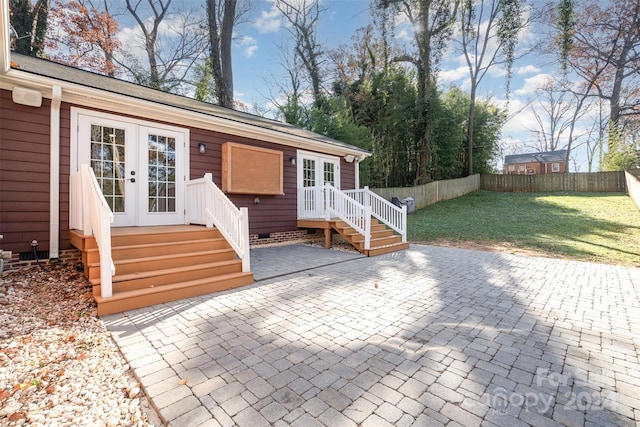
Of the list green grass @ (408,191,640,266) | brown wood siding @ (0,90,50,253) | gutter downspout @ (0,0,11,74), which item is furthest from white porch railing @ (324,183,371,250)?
gutter downspout @ (0,0,11,74)

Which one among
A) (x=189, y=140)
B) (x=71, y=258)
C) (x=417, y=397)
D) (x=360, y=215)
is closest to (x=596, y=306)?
(x=417, y=397)

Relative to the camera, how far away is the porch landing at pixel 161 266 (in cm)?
324

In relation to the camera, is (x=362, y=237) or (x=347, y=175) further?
(x=347, y=175)

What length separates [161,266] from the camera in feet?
12.3

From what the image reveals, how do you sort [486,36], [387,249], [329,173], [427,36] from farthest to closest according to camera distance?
[486,36] → [427,36] → [329,173] → [387,249]

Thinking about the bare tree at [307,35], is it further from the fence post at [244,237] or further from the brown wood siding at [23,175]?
the brown wood siding at [23,175]

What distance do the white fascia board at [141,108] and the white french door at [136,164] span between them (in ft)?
0.57

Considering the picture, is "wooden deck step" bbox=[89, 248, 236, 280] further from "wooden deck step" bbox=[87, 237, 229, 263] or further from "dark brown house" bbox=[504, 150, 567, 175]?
"dark brown house" bbox=[504, 150, 567, 175]

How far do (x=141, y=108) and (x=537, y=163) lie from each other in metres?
44.0

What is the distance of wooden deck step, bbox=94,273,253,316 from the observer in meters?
3.02

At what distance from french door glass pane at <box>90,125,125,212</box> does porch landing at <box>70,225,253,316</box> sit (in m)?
0.88

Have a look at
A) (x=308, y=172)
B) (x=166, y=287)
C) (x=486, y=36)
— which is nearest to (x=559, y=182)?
(x=486, y=36)

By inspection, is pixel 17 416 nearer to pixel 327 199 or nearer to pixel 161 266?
pixel 161 266

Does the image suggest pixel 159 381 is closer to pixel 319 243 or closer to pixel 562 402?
pixel 562 402
